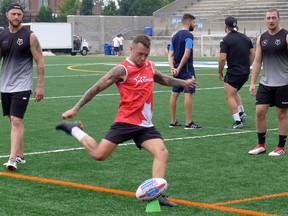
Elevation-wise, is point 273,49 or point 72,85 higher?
point 273,49

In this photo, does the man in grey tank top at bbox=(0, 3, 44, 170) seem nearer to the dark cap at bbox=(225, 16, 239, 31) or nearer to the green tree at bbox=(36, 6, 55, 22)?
the dark cap at bbox=(225, 16, 239, 31)

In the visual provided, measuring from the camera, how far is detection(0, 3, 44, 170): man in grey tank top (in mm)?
10906

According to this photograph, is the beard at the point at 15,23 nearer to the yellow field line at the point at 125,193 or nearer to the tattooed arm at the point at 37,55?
the tattooed arm at the point at 37,55

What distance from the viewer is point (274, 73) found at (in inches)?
469

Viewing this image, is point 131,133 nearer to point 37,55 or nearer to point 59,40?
point 37,55

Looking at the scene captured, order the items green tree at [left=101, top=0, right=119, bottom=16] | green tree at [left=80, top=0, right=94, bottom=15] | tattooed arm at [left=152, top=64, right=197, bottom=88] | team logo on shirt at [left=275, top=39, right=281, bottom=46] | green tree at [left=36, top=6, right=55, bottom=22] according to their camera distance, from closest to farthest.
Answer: tattooed arm at [left=152, top=64, right=197, bottom=88]
team logo on shirt at [left=275, top=39, right=281, bottom=46]
green tree at [left=36, top=6, right=55, bottom=22]
green tree at [left=101, top=0, right=119, bottom=16]
green tree at [left=80, top=0, right=94, bottom=15]

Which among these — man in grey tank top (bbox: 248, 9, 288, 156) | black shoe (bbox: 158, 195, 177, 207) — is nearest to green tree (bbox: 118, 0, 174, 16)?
man in grey tank top (bbox: 248, 9, 288, 156)

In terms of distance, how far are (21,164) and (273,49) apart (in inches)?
150

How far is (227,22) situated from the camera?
1523 centimetres

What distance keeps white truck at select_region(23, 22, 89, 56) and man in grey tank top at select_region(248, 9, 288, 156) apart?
55523mm

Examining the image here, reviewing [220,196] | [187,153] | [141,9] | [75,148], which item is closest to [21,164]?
[75,148]

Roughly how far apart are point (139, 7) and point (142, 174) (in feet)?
286

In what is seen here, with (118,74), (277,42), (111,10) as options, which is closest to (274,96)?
(277,42)

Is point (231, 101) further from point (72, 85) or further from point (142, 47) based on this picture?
point (72, 85)
